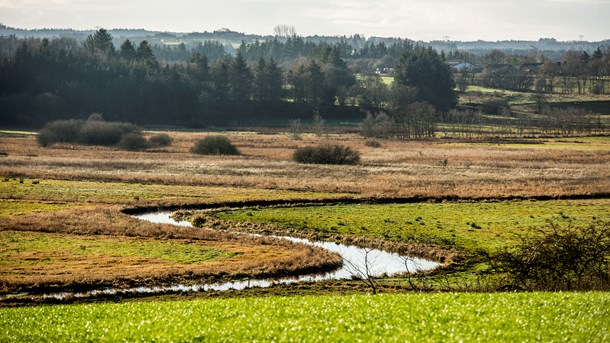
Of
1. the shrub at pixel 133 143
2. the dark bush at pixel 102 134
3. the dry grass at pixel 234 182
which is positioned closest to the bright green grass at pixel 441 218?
the dry grass at pixel 234 182

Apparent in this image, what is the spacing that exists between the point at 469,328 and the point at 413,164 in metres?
77.4

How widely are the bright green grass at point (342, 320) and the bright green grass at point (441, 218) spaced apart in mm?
23213

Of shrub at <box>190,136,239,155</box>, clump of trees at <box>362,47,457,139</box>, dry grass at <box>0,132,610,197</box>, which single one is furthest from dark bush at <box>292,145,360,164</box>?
clump of trees at <box>362,47,457,139</box>

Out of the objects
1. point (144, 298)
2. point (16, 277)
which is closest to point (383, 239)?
point (144, 298)

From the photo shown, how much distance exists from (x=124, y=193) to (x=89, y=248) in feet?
80.6

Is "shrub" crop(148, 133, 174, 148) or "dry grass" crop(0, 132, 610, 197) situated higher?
"shrub" crop(148, 133, 174, 148)

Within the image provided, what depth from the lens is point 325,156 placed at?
3831 inches

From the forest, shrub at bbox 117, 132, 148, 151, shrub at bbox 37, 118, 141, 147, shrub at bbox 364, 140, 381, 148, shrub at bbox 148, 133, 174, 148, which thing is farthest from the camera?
the forest

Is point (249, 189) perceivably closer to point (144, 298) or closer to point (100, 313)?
point (144, 298)

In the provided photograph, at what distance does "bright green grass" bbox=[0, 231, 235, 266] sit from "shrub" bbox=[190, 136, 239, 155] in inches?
2438

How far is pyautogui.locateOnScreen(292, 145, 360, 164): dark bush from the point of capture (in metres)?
96.7

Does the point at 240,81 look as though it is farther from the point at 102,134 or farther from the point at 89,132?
the point at 89,132

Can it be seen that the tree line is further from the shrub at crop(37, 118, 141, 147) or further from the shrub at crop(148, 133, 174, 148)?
the shrub at crop(148, 133, 174, 148)

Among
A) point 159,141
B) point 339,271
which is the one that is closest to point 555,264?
point 339,271
